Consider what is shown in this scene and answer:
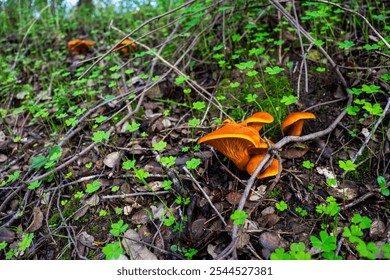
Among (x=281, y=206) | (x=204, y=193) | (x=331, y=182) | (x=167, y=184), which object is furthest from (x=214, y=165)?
(x=331, y=182)

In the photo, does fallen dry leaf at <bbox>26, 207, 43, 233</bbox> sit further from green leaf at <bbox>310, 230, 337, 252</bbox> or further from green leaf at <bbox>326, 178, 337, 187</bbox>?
green leaf at <bbox>326, 178, 337, 187</bbox>

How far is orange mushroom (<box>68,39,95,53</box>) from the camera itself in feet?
15.7

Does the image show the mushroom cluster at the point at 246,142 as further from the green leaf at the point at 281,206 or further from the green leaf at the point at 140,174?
the green leaf at the point at 140,174

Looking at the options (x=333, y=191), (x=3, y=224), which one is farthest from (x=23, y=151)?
(x=333, y=191)

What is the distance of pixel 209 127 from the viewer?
9.71 feet

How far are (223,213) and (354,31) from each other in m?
2.95

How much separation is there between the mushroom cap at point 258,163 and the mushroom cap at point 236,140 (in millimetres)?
50

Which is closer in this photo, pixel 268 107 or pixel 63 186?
pixel 63 186

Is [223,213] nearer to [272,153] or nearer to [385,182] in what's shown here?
[272,153]

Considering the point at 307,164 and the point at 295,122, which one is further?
the point at 295,122

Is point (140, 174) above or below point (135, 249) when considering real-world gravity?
above

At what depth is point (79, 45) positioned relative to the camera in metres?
4.89

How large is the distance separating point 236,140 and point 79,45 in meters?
3.91

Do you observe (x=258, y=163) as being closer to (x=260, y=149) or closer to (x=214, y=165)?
(x=260, y=149)
